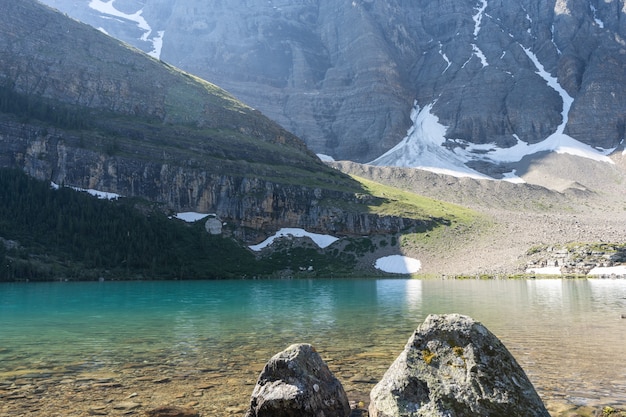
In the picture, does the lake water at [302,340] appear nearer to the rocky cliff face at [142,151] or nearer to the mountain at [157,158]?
the mountain at [157,158]

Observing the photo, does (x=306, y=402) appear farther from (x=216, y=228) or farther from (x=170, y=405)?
(x=216, y=228)

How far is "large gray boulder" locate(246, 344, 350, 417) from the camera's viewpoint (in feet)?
32.6

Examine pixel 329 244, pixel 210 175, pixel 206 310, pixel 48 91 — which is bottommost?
pixel 206 310

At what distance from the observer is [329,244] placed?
149 m

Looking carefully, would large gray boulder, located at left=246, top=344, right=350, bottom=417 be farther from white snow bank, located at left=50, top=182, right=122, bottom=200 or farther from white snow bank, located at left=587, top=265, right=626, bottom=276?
white snow bank, located at left=50, top=182, right=122, bottom=200

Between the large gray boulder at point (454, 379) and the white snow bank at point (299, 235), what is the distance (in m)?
141

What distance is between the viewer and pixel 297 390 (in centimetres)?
1008

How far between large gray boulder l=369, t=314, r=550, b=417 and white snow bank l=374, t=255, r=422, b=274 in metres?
121

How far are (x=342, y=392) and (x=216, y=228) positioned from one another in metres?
143

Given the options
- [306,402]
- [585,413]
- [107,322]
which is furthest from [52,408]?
[107,322]

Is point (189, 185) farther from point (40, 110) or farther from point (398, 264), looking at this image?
point (398, 264)

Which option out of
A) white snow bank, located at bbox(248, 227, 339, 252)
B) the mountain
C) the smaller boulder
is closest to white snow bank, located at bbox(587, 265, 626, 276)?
the mountain

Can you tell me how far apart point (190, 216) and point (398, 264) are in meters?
71.1

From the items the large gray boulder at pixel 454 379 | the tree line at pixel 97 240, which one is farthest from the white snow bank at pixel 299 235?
the large gray boulder at pixel 454 379
